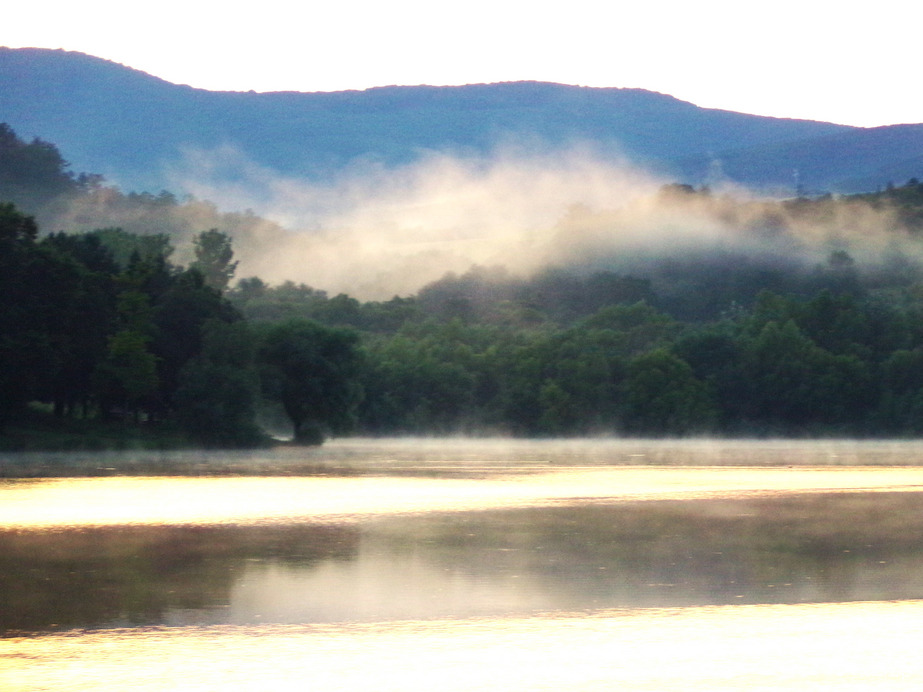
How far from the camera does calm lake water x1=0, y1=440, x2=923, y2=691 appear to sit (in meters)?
20.8

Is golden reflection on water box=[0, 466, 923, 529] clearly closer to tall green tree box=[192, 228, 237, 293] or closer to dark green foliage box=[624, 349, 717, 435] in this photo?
dark green foliage box=[624, 349, 717, 435]

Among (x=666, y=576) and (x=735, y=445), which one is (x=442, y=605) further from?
(x=735, y=445)

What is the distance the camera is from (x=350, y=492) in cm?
5600

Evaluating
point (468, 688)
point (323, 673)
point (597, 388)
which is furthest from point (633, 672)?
point (597, 388)

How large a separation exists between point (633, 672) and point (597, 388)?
379ft

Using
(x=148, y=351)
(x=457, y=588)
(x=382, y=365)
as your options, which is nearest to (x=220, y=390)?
(x=148, y=351)

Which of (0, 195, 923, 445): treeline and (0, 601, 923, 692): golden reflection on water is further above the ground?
(0, 195, 923, 445): treeline

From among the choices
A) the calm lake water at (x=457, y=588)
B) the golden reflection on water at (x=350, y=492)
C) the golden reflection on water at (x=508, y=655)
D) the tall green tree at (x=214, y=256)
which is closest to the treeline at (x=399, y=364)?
the tall green tree at (x=214, y=256)

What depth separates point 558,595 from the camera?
2725 centimetres

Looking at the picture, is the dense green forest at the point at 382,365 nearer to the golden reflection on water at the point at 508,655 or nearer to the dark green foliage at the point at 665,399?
the dark green foliage at the point at 665,399

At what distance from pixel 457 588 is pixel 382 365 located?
372 ft

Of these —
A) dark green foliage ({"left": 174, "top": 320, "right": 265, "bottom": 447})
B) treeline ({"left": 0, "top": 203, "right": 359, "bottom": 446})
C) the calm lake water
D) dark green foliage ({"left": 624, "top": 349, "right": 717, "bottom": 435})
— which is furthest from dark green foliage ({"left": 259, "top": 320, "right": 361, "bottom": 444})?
the calm lake water

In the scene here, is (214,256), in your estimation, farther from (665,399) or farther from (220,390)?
(220,390)

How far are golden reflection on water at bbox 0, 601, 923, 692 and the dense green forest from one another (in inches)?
2326
